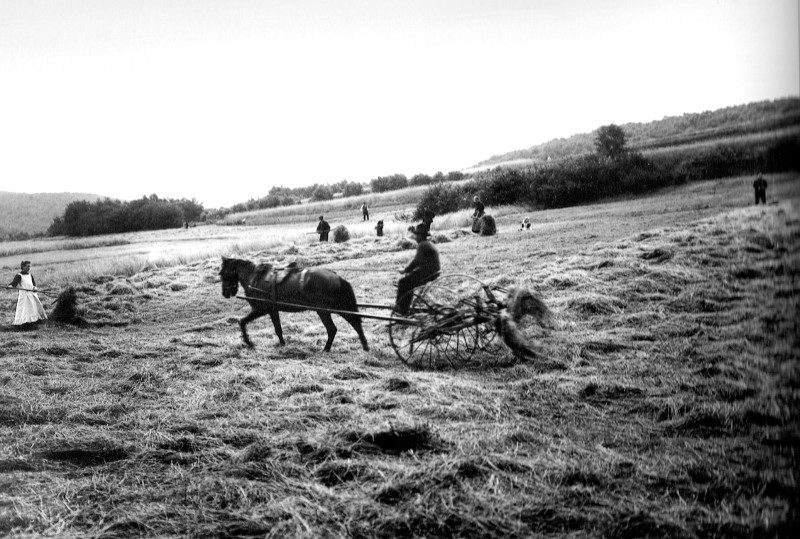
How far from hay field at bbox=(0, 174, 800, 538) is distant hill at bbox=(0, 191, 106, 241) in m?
1.07

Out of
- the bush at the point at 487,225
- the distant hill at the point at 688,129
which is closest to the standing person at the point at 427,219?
the bush at the point at 487,225

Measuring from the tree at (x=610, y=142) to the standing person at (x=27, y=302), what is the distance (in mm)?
8121

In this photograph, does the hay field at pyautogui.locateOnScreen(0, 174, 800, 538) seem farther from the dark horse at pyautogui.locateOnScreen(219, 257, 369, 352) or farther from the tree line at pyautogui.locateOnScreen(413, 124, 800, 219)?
the dark horse at pyautogui.locateOnScreen(219, 257, 369, 352)

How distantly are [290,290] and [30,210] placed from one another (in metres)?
3.81

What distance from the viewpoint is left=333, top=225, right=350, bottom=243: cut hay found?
8820mm

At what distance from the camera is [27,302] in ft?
22.2

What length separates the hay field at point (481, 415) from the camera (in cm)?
220

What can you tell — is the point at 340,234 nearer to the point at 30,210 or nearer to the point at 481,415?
the point at 30,210

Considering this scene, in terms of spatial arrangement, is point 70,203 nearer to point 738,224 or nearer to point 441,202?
point 441,202

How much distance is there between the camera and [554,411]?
151 inches

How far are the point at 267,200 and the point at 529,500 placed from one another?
752cm

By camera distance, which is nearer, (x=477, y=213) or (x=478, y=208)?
(x=478, y=208)

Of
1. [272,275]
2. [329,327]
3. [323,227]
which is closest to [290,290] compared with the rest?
[272,275]

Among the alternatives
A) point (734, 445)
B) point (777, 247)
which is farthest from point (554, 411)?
point (777, 247)
